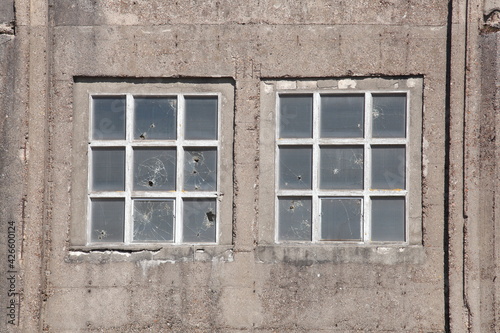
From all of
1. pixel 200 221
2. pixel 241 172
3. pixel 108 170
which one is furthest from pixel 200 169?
pixel 108 170

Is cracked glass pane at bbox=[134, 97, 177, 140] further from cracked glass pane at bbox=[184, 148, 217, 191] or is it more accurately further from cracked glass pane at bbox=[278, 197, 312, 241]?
cracked glass pane at bbox=[278, 197, 312, 241]

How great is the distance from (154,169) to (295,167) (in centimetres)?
154

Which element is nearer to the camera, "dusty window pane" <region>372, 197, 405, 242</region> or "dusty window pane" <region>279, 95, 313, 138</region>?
"dusty window pane" <region>372, 197, 405, 242</region>

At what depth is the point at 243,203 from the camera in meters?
7.26

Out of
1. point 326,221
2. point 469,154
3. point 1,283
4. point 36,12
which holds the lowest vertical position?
point 1,283

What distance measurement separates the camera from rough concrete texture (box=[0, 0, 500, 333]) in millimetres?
7105

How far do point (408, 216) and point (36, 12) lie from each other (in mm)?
4584

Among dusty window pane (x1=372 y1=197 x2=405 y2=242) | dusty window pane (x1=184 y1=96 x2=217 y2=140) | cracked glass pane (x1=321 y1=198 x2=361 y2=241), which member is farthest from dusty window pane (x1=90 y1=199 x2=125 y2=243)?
dusty window pane (x1=372 y1=197 x2=405 y2=242)

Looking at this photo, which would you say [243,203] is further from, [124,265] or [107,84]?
[107,84]

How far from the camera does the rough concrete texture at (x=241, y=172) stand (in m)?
7.11

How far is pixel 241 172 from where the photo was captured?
7285mm

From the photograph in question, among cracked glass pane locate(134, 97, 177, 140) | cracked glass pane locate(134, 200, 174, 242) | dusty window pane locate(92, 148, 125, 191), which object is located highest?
cracked glass pane locate(134, 97, 177, 140)

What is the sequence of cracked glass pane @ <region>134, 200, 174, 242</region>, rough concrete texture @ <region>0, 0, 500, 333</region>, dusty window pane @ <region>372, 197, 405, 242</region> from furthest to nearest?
1. cracked glass pane @ <region>134, 200, 174, 242</region>
2. dusty window pane @ <region>372, 197, 405, 242</region>
3. rough concrete texture @ <region>0, 0, 500, 333</region>

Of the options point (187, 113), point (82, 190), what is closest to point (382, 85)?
point (187, 113)
